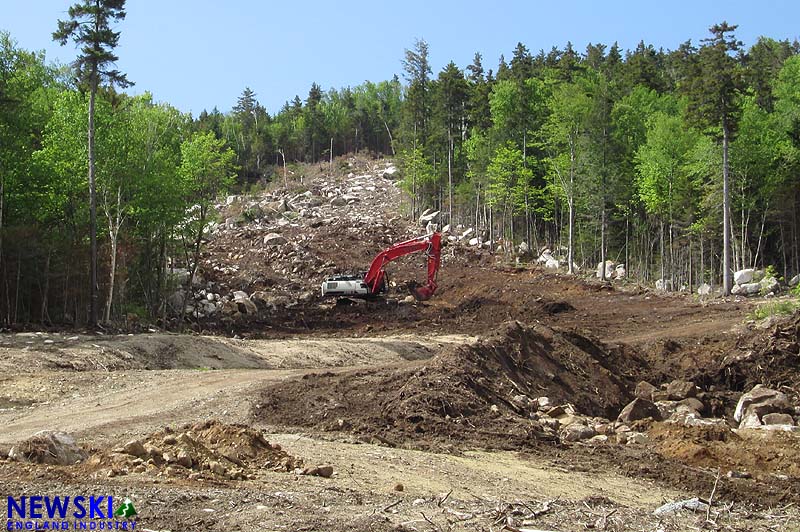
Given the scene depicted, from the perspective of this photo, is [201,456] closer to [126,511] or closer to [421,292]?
[126,511]

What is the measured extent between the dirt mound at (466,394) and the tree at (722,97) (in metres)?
17.8

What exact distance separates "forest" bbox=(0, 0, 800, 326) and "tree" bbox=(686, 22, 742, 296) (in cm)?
9

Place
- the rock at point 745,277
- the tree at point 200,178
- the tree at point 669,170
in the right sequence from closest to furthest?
the tree at point 200,178, the rock at point 745,277, the tree at point 669,170

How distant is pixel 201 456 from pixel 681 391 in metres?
12.9

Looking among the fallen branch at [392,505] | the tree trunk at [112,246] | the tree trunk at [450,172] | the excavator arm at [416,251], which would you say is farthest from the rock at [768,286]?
the fallen branch at [392,505]

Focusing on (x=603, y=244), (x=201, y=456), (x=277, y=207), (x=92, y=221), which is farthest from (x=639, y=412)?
(x=277, y=207)

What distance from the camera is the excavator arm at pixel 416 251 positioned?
3459cm

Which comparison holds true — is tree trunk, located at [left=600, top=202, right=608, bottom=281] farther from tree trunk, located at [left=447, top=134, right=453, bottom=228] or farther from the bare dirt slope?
tree trunk, located at [left=447, top=134, right=453, bottom=228]

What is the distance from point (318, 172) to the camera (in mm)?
98688

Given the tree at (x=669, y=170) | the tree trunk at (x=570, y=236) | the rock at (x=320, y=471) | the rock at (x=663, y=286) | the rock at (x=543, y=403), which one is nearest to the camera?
the rock at (x=320, y=471)

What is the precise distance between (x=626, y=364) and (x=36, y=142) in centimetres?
2213

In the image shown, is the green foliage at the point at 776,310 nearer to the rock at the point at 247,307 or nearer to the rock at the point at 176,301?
the rock at the point at 247,307

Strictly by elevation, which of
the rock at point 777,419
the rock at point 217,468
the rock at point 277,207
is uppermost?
the rock at point 277,207

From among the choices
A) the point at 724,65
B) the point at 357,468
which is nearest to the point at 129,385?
the point at 357,468
